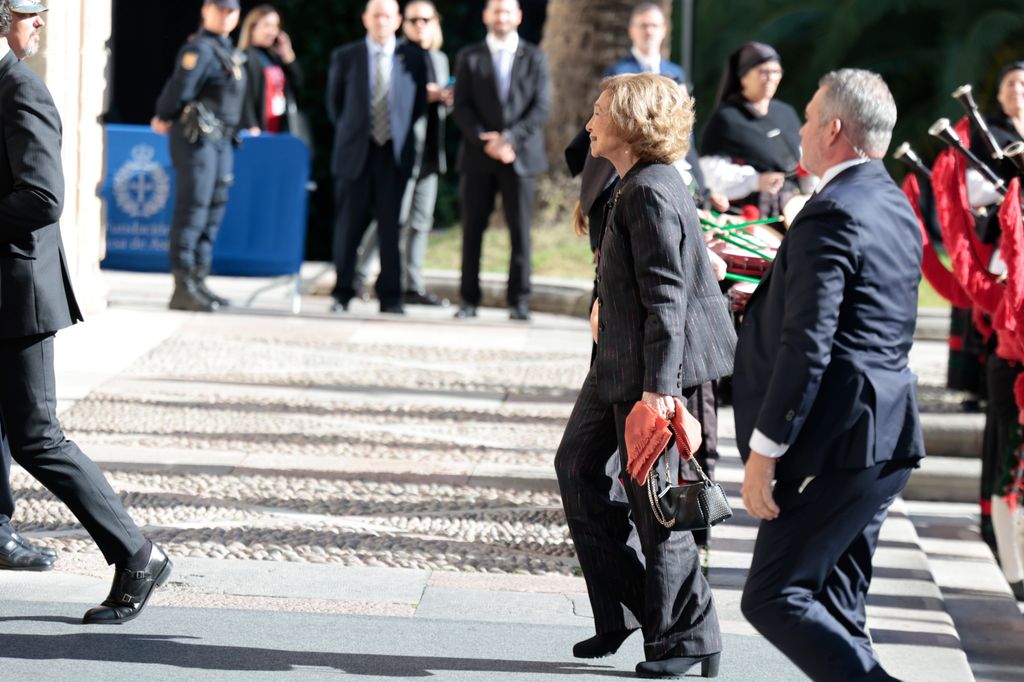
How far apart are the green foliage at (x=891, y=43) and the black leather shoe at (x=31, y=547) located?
49.9 feet

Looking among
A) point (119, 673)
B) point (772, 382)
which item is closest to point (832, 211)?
point (772, 382)

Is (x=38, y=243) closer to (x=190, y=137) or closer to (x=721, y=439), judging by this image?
(x=721, y=439)

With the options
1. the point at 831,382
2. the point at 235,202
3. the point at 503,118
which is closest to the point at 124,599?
the point at 831,382

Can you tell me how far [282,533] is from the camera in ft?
21.2

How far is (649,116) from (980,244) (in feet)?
9.82

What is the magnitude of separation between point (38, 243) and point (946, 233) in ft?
11.9

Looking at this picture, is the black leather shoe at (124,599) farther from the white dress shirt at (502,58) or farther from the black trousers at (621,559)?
the white dress shirt at (502,58)

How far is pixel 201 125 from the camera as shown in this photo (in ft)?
37.9

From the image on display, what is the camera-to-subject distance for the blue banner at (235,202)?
42.0ft

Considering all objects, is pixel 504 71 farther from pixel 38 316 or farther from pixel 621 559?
pixel 621 559

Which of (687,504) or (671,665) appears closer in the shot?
(687,504)

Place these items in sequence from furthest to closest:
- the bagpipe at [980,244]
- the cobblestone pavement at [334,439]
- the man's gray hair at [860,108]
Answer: the cobblestone pavement at [334,439]
the bagpipe at [980,244]
the man's gray hair at [860,108]

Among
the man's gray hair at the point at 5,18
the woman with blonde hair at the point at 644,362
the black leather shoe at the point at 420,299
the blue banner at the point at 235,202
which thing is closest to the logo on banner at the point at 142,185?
the blue banner at the point at 235,202

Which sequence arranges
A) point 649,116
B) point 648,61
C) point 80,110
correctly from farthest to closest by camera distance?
point 80,110
point 648,61
point 649,116
